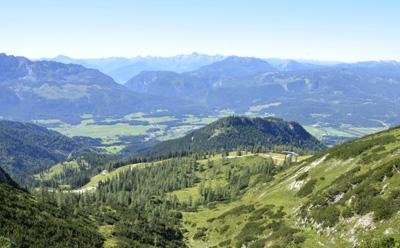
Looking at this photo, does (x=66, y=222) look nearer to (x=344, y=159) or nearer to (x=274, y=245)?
(x=274, y=245)

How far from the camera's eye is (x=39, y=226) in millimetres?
96875

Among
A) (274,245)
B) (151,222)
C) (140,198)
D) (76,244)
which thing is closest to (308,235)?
(274,245)

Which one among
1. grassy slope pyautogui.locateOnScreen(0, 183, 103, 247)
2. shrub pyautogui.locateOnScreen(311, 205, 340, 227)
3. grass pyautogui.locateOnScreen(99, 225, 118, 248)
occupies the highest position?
shrub pyautogui.locateOnScreen(311, 205, 340, 227)

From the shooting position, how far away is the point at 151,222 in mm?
137500

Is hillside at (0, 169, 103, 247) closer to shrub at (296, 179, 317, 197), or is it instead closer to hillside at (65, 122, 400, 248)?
hillside at (65, 122, 400, 248)

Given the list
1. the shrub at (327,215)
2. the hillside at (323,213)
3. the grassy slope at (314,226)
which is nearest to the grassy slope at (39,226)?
the hillside at (323,213)

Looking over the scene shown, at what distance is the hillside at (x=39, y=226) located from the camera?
287 feet

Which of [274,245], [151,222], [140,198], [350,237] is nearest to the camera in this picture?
[350,237]

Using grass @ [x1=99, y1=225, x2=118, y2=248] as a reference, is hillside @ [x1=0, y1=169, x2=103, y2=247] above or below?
above

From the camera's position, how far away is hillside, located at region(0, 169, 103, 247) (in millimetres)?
87562

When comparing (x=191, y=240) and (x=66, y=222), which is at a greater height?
(x=66, y=222)

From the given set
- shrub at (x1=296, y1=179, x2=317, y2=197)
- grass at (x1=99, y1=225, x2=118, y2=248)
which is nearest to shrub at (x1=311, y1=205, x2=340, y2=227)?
shrub at (x1=296, y1=179, x2=317, y2=197)

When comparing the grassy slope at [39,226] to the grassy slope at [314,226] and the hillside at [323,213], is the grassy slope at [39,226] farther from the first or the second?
the grassy slope at [314,226]

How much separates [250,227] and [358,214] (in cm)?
3599
